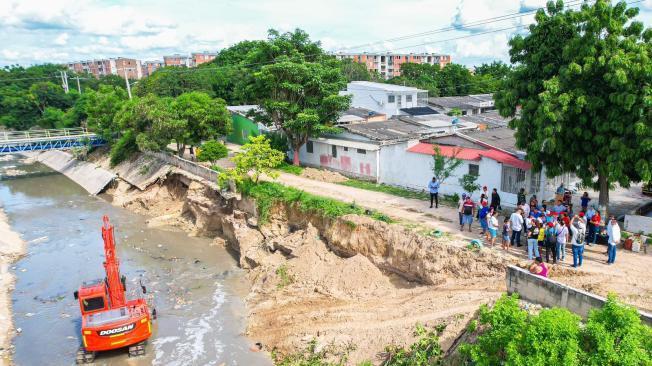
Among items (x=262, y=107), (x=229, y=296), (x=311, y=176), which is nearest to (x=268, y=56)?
(x=262, y=107)

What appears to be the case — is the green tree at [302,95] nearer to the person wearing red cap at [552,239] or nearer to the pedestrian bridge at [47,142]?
the person wearing red cap at [552,239]

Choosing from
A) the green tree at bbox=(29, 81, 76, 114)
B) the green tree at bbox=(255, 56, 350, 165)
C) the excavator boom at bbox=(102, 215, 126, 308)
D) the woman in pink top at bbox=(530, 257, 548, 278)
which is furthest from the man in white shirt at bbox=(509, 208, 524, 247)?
the green tree at bbox=(29, 81, 76, 114)

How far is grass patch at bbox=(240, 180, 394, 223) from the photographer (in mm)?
23167

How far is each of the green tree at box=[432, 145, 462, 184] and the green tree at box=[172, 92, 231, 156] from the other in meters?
19.6

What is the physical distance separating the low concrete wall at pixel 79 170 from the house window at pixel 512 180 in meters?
35.3

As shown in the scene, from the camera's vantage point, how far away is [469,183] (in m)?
24.7

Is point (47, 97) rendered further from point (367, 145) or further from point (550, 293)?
point (550, 293)

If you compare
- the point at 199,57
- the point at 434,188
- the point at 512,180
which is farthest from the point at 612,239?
the point at 199,57

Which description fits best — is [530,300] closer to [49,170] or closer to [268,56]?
[268,56]

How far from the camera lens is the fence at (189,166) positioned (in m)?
33.0

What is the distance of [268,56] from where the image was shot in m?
35.8

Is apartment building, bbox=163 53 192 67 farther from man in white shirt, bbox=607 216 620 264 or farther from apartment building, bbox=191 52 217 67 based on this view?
man in white shirt, bbox=607 216 620 264

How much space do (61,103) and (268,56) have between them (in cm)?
5687

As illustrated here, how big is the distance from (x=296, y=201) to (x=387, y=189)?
6492 millimetres
